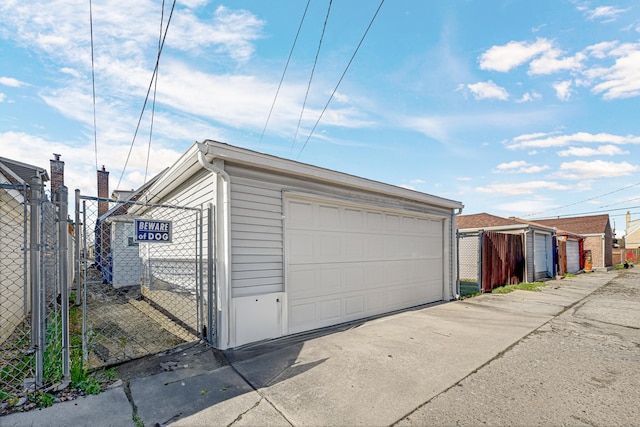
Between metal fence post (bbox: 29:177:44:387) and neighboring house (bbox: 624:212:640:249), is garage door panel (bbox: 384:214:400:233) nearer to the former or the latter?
metal fence post (bbox: 29:177:44:387)

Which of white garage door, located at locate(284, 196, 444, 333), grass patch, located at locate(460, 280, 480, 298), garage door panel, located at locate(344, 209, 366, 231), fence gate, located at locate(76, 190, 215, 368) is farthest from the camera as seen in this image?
→ grass patch, located at locate(460, 280, 480, 298)

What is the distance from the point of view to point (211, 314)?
423 cm

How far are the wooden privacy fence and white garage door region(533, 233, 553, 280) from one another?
1.86 m

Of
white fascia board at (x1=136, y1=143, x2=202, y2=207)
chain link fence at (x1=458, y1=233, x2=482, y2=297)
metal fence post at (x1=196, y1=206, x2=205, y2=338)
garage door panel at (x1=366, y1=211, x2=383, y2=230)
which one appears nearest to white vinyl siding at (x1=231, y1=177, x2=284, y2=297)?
metal fence post at (x1=196, y1=206, x2=205, y2=338)

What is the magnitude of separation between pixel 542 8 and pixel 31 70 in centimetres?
976

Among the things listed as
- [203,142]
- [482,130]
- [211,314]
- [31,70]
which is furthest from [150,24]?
[482,130]

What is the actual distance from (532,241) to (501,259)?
348cm

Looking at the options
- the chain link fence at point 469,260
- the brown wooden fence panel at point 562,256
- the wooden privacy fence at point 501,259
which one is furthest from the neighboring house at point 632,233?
the chain link fence at point 469,260

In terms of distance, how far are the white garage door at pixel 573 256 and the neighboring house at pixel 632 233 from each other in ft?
131

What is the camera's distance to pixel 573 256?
18.9m

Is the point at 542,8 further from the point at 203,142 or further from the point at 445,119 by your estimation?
the point at 203,142

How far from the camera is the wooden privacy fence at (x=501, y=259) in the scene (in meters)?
10.0

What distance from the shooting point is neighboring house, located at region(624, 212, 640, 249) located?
4677cm

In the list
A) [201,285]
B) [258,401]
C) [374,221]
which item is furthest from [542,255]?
[258,401]
